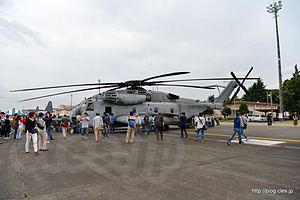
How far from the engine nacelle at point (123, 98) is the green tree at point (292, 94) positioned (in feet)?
138

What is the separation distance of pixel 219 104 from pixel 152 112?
340 inches

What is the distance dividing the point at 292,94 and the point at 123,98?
45.3 metres

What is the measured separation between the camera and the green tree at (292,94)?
43094mm

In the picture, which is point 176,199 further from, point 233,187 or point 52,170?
point 52,170

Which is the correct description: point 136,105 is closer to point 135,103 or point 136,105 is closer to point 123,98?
point 135,103

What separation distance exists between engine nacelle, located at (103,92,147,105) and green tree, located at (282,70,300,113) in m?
42.2

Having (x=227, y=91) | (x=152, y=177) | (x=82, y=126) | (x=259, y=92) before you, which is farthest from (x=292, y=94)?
(x=152, y=177)

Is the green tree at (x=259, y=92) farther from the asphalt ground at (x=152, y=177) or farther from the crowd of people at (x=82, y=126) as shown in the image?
the asphalt ground at (x=152, y=177)

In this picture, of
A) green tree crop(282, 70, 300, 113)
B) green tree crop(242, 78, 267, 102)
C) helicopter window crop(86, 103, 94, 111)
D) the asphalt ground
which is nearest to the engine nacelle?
helicopter window crop(86, 103, 94, 111)

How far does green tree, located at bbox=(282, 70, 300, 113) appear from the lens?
43094mm

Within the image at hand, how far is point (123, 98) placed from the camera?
16.5 metres

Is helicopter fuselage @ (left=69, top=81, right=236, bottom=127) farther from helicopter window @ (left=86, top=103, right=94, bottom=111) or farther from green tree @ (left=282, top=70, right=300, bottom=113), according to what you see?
green tree @ (left=282, top=70, right=300, bottom=113)

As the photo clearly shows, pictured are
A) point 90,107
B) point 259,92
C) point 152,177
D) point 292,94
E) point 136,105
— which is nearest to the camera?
point 152,177

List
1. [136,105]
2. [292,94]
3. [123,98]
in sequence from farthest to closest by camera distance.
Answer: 1. [292,94]
2. [136,105]
3. [123,98]
